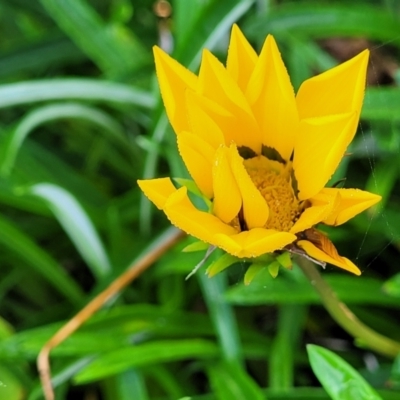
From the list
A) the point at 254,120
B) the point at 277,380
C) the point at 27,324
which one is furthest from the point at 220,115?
the point at 27,324

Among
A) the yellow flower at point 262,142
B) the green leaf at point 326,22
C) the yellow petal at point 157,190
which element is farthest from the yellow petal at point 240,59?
the green leaf at point 326,22

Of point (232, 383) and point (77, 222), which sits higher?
point (77, 222)

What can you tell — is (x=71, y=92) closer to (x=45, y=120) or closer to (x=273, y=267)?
(x=45, y=120)

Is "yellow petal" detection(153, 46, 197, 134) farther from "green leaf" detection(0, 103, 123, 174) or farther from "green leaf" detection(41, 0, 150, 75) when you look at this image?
"green leaf" detection(41, 0, 150, 75)

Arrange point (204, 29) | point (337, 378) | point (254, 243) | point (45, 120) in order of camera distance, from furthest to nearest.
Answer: point (45, 120)
point (204, 29)
point (337, 378)
point (254, 243)

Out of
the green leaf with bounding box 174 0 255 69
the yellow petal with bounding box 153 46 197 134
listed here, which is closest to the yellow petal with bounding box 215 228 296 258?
the yellow petal with bounding box 153 46 197 134

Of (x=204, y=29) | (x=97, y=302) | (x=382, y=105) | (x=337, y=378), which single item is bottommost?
(x=337, y=378)

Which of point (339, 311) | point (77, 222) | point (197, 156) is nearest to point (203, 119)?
point (197, 156)

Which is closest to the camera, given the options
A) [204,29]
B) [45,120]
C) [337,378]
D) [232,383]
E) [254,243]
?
[254,243]
